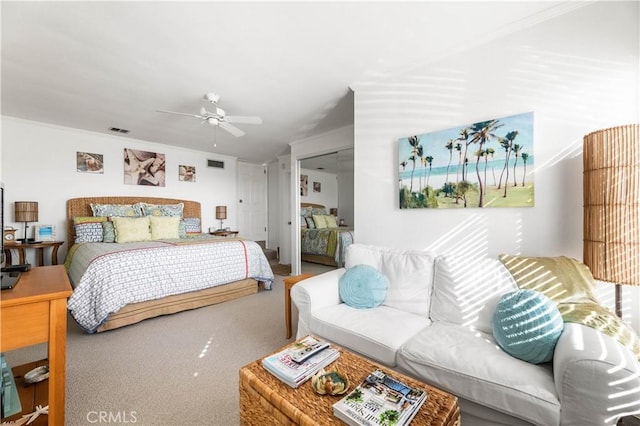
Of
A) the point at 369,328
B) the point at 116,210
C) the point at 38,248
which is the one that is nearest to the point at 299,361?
the point at 369,328

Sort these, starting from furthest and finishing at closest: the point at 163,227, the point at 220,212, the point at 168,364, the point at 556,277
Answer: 1. the point at 220,212
2. the point at 163,227
3. the point at 168,364
4. the point at 556,277

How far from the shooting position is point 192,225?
16.0 ft

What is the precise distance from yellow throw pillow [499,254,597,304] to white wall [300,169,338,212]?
4.39 meters

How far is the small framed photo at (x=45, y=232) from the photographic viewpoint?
3662 mm

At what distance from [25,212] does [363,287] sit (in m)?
4.56

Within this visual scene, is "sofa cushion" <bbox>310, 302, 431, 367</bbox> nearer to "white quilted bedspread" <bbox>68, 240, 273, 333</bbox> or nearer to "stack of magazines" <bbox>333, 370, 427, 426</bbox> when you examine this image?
"stack of magazines" <bbox>333, 370, 427, 426</bbox>

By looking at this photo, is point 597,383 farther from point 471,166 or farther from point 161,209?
point 161,209

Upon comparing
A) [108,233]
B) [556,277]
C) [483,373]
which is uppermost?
[108,233]

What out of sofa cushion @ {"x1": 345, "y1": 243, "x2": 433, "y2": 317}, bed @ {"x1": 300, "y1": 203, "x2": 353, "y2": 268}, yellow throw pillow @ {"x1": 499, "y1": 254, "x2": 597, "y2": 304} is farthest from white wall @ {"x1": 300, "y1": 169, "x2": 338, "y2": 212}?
yellow throw pillow @ {"x1": 499, "y1": 254, "x2": 597, "y2": 304}

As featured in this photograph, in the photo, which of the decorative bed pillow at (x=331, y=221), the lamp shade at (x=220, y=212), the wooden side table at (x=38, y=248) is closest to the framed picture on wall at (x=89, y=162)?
the wooden side table at (x=38, y=248)

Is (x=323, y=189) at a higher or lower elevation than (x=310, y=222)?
higher

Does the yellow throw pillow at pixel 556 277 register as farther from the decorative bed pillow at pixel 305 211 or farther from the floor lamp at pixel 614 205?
the decorative bed pillow at pixel 305 211

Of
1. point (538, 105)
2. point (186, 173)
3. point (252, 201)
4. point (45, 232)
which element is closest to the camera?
point (538, 105)

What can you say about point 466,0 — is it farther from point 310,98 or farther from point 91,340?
point 91,340
